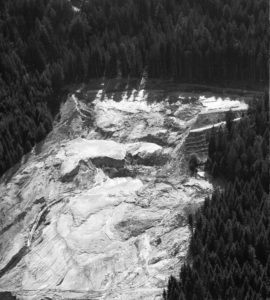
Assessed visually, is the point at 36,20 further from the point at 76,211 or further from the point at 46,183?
the point at 76,211

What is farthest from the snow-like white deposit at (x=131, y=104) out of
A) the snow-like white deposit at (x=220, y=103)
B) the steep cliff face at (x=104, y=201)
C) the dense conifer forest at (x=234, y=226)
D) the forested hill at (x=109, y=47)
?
the dense conifer forest at (x=234, y=226)

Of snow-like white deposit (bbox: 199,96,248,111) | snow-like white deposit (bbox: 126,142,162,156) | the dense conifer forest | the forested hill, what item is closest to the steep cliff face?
snow-like white deposit (bbox: 126,142,162,156)

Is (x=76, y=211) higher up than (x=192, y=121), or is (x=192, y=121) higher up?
(x=192, y=121)

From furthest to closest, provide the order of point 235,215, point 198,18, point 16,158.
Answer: point 198,18, point 16,158, point 235,215

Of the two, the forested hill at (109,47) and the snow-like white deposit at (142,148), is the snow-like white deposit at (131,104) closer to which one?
the forested hill at (109,47)

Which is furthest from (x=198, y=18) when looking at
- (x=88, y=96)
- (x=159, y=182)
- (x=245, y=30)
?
(x=159, y=182)

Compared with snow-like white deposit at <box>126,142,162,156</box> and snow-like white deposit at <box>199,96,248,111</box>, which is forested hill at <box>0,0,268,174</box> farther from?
snow-like white deposit at <box>126,142,162,156</box>
